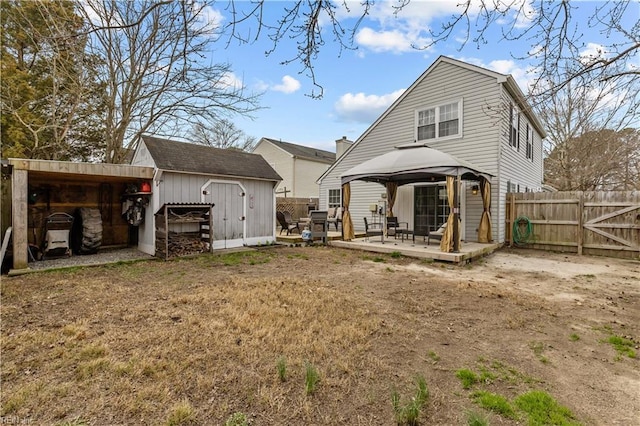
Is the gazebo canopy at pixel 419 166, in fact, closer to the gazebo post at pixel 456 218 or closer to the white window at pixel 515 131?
the gazebo post at pixel 456 218

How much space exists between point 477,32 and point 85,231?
9431 mm

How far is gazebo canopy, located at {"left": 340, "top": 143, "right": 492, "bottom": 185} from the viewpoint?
8.02 metres

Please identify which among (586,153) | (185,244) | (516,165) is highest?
(586,153)

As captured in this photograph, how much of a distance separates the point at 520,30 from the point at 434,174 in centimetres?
577

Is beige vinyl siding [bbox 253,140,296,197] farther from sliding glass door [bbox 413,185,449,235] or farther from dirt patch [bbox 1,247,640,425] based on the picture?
dirt patch [bbox 1,247,640,425]

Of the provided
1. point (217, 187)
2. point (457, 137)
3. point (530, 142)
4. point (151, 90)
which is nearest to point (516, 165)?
point (457, 137)

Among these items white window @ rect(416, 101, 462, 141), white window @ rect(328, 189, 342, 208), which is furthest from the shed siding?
white window @ rect(328, 189, 342, 208)

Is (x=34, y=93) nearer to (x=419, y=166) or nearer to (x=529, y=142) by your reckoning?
(x=419, y=166)

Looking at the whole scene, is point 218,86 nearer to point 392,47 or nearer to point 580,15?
point 392,47

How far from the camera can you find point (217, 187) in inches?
358

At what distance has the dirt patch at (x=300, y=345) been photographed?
7.06ft

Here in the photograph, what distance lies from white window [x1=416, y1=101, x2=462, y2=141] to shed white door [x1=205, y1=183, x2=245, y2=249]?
23.5 ft

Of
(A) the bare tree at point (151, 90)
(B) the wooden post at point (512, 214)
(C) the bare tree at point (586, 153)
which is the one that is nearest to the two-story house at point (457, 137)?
(B) the wooden post at point (512, 214)

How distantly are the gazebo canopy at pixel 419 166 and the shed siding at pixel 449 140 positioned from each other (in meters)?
1.03
